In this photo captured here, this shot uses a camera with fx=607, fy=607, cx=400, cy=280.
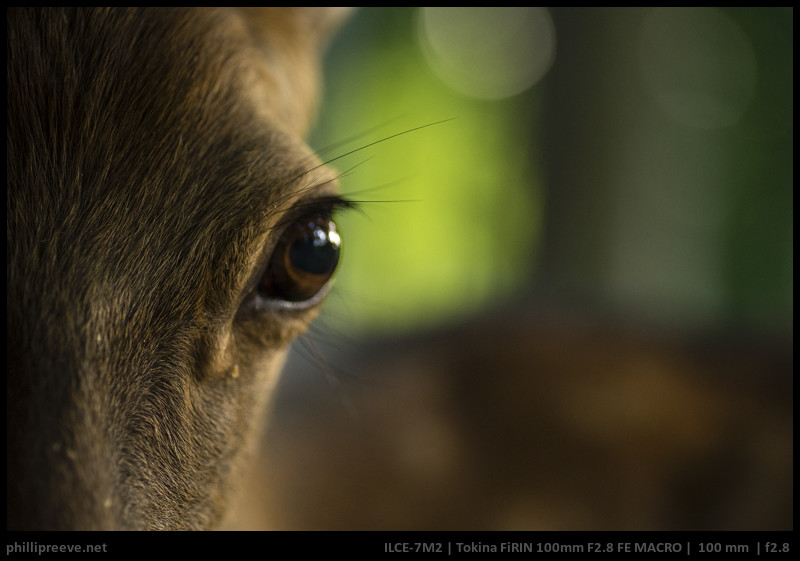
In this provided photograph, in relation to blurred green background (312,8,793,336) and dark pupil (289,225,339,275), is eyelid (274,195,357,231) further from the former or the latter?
blurred green background (312,8,793,336)

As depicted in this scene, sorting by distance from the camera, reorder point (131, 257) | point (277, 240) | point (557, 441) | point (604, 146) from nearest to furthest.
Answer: point (131, 257)
point (277, 240)
point (557, 441)
point (604, 146)

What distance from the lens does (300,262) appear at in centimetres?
116

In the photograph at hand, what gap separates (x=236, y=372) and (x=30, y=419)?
0.40m

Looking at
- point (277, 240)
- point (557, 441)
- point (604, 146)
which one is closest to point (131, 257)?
point (277, 240)

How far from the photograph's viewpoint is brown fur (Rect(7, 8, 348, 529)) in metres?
0.83

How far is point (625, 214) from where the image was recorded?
4684 mm

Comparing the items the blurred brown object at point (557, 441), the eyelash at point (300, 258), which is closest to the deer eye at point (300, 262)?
the eyelash at point (300, 258)

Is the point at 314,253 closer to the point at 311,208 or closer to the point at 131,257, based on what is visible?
the point at 311,208

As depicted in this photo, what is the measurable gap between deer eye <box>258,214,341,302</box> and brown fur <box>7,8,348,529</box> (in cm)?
4

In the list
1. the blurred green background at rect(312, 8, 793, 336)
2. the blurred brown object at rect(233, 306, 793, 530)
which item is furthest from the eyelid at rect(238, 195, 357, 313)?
the blurred green background at rect(312, 8, 793, 336)

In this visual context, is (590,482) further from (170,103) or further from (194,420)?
(170,103)

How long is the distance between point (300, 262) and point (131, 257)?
32 cm

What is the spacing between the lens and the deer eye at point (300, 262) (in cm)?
116

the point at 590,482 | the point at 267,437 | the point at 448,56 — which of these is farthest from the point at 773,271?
the point at 267,437
